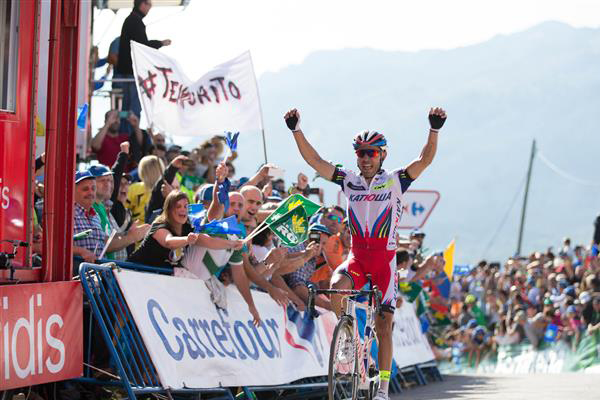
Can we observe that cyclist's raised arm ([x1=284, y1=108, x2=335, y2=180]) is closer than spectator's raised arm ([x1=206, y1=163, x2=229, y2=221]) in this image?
Yes

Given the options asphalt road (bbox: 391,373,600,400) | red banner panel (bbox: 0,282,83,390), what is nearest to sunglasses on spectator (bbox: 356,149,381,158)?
red banner panel (bbox: 0,282,83,390)

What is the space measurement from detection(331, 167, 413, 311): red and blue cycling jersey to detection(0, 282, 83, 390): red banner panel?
2457 mm

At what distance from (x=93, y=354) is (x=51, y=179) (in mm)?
1520

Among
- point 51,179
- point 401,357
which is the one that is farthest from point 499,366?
point 51,179

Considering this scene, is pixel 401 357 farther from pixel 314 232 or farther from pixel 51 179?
pixel 51 179

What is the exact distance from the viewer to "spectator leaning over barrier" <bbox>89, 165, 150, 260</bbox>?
420 inches

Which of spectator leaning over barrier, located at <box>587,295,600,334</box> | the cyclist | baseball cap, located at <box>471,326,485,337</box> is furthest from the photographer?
baseball cap, located at <box>471,326,485,337</box>

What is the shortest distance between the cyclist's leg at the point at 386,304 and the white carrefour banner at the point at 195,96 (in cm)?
550

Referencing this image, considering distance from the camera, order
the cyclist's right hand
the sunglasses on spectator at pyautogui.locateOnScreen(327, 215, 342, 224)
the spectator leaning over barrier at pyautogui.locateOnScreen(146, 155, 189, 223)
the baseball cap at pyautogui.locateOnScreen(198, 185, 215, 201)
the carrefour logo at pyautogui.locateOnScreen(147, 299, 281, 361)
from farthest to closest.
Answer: the sunglasses on spectator at pyautogui.locateOnScreen(327, 215, 342, 224), the spectator leaning over barrier at pyautogui.locateOnScreen(146, 155, 189, 223), the baseball cap at pyautogui.locateOnScreen(198, 185, 215, 201), the cyclist's right hand, the carrefour logo at pyautogui.locateOnScreen(147, 299, 281, 361)

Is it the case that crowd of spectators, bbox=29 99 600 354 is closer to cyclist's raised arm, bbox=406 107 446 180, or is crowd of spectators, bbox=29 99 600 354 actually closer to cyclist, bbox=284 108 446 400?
cyclist, bbox=284 108 446 400

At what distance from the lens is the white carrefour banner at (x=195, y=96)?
15.2m

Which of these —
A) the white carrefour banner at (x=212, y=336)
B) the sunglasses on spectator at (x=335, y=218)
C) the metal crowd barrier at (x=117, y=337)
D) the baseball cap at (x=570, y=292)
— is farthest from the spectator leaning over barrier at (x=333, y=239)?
the baseball cap at (x=570, y=292)


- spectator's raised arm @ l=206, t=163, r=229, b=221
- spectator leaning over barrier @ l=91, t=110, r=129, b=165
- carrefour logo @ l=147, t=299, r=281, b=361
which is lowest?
carrefour logo @ l=147, t=299, r=281, b=361

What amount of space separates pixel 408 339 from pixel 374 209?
899 cm
